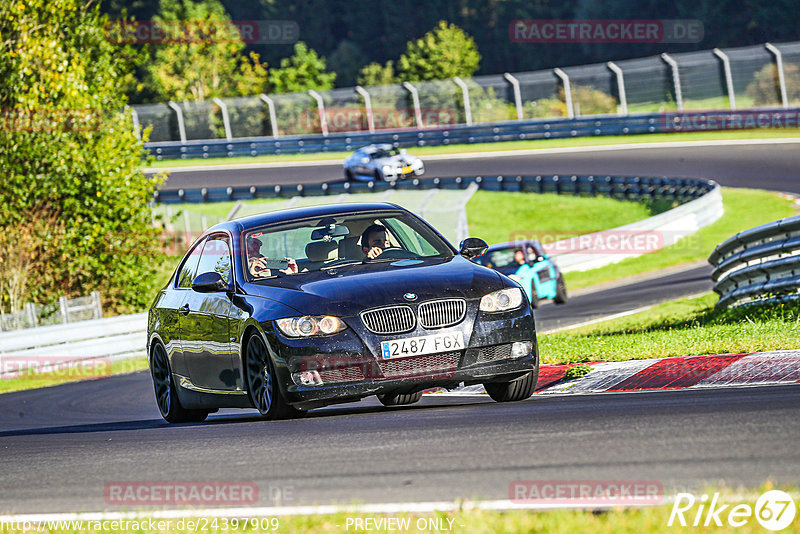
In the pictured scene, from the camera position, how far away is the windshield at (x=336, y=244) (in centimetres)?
887

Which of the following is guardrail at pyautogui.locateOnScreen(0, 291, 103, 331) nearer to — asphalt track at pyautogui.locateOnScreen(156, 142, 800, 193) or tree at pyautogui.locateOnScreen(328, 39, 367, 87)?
asphalt track at pyautogui.locateOnScreen(156, 142, 800, 193)

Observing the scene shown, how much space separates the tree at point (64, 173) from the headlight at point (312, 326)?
17.4 m

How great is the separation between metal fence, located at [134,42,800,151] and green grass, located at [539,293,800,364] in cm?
3354

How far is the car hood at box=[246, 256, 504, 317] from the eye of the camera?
7867 mm

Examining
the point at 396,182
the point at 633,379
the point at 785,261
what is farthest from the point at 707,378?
the point at 396,182

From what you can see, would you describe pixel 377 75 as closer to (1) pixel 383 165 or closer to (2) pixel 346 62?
(2) pixel 346 62

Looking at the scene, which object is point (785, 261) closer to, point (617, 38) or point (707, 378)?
point (707, 378)

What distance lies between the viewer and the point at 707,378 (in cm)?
857

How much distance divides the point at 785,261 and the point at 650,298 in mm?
7007

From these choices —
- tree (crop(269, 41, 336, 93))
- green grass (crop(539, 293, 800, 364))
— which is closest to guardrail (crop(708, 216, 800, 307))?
green grass (crop(539, 293, 800, 364))

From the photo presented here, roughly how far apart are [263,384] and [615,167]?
3329 centimetres

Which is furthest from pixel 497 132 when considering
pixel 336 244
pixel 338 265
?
pixel 338 265

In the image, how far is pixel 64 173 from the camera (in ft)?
80.3

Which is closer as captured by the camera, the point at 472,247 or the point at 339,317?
the point at 339,317
